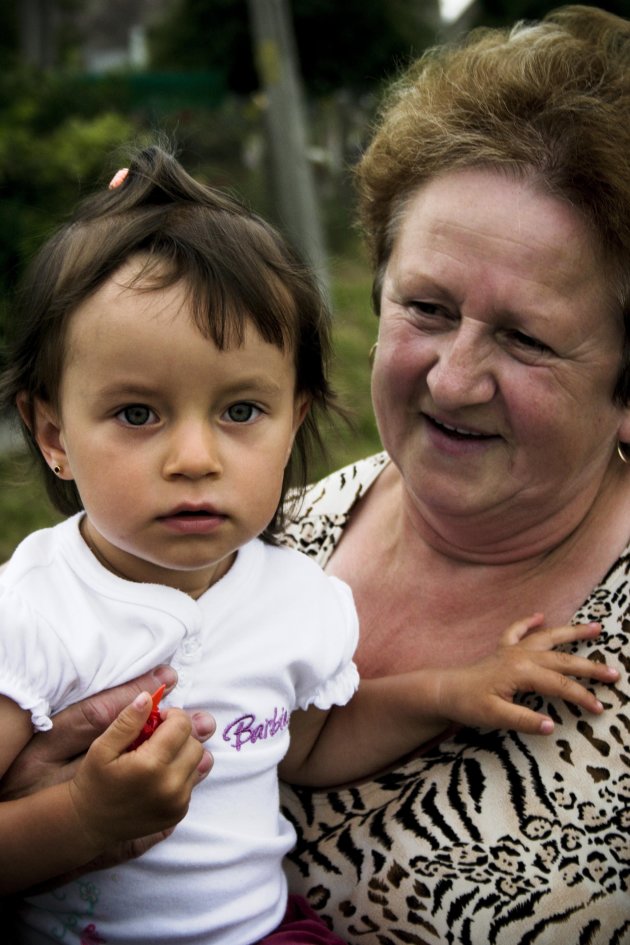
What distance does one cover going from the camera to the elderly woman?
7.31 feet

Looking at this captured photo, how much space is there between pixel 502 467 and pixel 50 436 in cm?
104

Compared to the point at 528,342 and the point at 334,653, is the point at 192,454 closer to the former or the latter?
the point at 334,653

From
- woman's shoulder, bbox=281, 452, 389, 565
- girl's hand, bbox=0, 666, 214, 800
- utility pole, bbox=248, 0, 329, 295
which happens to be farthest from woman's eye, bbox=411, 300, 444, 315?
utility pole, bbox=248, 0, 329, 295

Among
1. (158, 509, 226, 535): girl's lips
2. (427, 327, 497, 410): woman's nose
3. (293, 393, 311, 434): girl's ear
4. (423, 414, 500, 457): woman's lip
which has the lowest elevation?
(423, 414, 500, 457): woman's lip

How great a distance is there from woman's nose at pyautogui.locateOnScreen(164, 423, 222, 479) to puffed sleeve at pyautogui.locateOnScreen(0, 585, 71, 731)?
34 cm

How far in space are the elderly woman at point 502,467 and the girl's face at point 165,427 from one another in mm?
705

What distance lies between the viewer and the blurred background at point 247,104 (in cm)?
941

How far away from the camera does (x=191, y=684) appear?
197cm

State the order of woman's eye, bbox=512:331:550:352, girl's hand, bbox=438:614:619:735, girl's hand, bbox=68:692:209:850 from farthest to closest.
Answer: woman's eye, bbox=512:331:550:352
girl's hand, bbox=438:614:619:735
girl's hand, bbox=68:692:209:850

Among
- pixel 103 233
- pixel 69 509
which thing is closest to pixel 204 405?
pixel 103 233

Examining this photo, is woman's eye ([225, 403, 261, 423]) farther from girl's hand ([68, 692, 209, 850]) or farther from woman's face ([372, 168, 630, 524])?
woman's face ([372, 168, 630, 524])

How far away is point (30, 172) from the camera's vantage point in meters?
9.33

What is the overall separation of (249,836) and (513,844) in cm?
56

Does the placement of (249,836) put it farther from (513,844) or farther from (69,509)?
(69,509)
